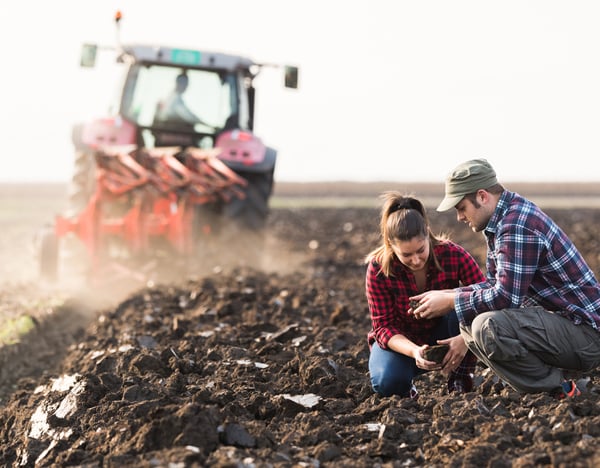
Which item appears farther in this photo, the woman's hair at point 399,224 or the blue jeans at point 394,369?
the blue jeans at point 394,369

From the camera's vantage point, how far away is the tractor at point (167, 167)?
362 inches

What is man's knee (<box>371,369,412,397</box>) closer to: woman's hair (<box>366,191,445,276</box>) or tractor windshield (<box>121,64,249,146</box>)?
woman's hair (<box>366,191,445,276</box>)

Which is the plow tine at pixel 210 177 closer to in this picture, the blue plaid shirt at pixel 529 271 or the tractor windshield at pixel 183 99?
the tractor windshield at pixel 183 99

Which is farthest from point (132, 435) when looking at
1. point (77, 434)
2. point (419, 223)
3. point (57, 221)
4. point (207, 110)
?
point (207, 110)

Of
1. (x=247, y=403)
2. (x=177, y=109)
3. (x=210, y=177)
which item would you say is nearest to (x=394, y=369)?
(x=247, y=403)

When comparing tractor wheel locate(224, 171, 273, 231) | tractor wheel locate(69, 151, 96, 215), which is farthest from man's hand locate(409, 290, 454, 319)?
tractor wheel locate(69, 151, 96, 215)

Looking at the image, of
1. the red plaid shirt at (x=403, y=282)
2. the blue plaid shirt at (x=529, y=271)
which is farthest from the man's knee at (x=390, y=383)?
the blue plaid shirt at (x=529, y=271)

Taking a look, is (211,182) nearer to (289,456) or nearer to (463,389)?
(463,389)

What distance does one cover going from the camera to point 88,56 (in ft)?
32.1

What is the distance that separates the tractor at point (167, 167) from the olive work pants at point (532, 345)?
5233 mm

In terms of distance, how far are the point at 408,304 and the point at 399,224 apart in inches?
21.4

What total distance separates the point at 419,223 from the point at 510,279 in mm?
505

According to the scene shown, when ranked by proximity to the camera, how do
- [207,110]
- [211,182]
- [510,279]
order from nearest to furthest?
[510,279] → [211,182] → [207,110]

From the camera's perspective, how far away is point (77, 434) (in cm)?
406
